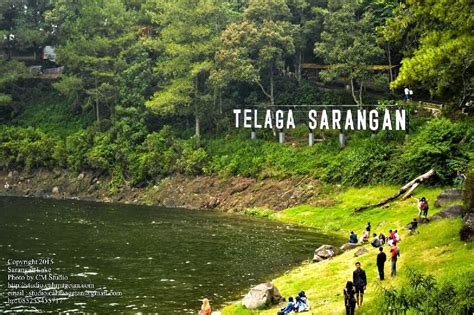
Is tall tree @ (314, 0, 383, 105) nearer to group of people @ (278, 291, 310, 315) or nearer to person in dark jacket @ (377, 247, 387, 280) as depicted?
person in dark jacket @ (377, 247, 387, 280)

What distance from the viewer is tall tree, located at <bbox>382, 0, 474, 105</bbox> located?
26766 mm

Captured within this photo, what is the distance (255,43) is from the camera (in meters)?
77.8

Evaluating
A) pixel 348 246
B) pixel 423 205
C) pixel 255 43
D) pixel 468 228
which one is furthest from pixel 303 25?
pixel 468 228

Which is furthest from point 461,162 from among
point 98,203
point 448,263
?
point 98,203

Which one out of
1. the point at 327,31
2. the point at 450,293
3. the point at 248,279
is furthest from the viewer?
the point at 327,31

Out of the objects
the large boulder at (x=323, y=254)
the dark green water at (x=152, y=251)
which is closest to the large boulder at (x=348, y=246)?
the large boulder at (x=323, y=254)

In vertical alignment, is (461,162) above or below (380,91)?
below

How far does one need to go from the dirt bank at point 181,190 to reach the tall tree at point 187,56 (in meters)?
9.34

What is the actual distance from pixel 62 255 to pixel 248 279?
571 inches

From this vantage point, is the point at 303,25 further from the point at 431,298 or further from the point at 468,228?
the point at 431,298

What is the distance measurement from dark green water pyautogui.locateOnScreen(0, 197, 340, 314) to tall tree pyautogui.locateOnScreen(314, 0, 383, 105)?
79.8 feet

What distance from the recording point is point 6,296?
30.9 meters

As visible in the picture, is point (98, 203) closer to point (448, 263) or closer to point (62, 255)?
point (62, 255)

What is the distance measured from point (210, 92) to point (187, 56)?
24.3ft
